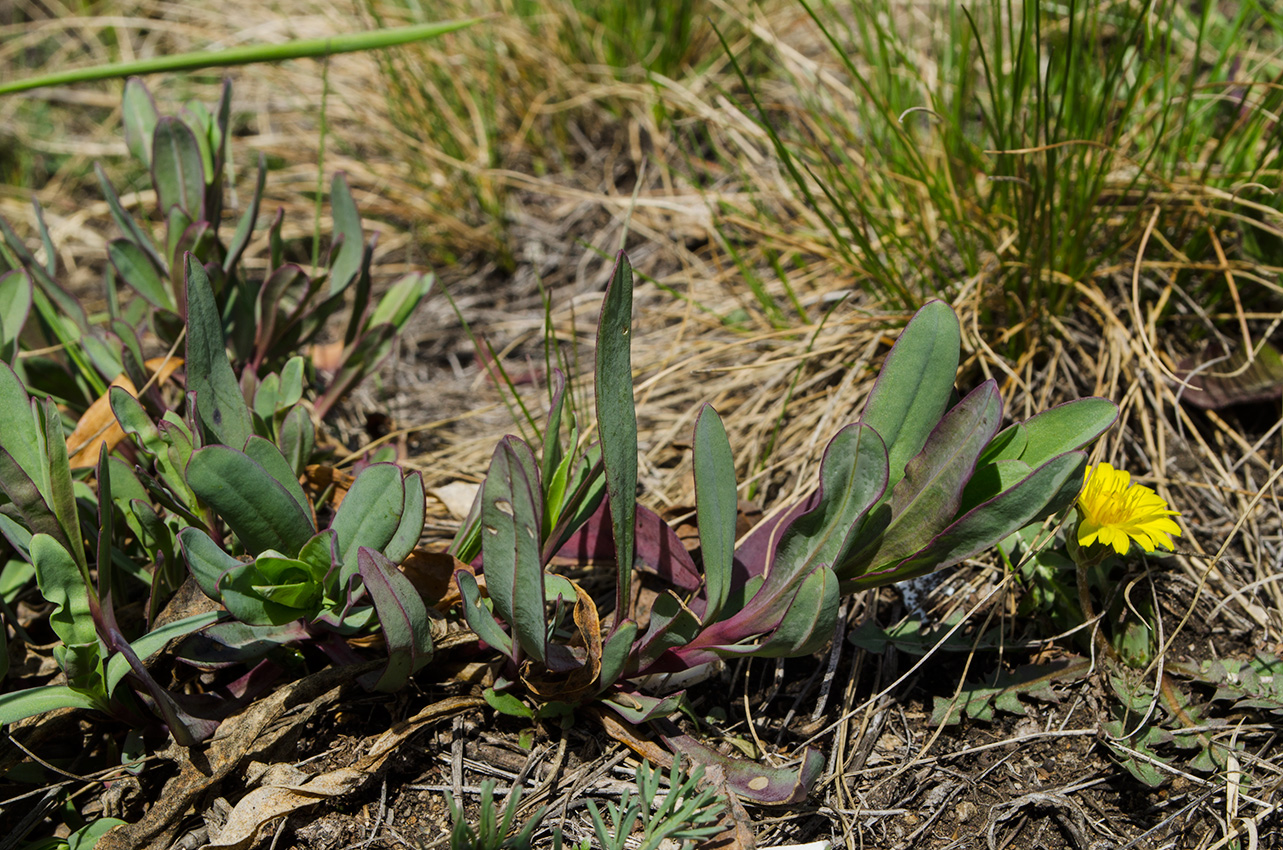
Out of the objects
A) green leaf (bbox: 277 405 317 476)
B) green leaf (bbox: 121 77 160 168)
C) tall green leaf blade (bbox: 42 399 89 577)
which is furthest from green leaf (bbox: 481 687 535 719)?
green leaf (bbox: 121 77 160 168)

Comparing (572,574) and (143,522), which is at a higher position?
(143,522)

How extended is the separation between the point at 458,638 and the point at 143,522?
541 mm

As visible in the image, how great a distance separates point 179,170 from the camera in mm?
1850

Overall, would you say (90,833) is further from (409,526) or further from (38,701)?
(409,526)

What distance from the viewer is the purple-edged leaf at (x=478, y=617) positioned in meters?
1.26

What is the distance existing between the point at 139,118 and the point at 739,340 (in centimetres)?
141

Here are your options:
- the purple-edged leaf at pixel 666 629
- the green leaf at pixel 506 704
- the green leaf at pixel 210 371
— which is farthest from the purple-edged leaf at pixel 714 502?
the green leaf at pixel 210 371

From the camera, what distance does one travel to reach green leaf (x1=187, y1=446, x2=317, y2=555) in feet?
3.91

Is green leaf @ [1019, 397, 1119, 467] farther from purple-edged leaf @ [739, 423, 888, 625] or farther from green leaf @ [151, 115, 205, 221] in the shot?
green leaf @ [151, 115, 205, 221]

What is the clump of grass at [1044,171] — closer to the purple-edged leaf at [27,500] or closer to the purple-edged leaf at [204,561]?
the purple-edged leaf at [204,561]

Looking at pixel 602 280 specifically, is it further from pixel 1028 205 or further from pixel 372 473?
pixel 372 473

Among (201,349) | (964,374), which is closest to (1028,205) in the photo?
(964,374)

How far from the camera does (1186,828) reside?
1362mm

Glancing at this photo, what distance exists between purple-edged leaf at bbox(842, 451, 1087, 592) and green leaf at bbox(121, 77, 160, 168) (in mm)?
1777
